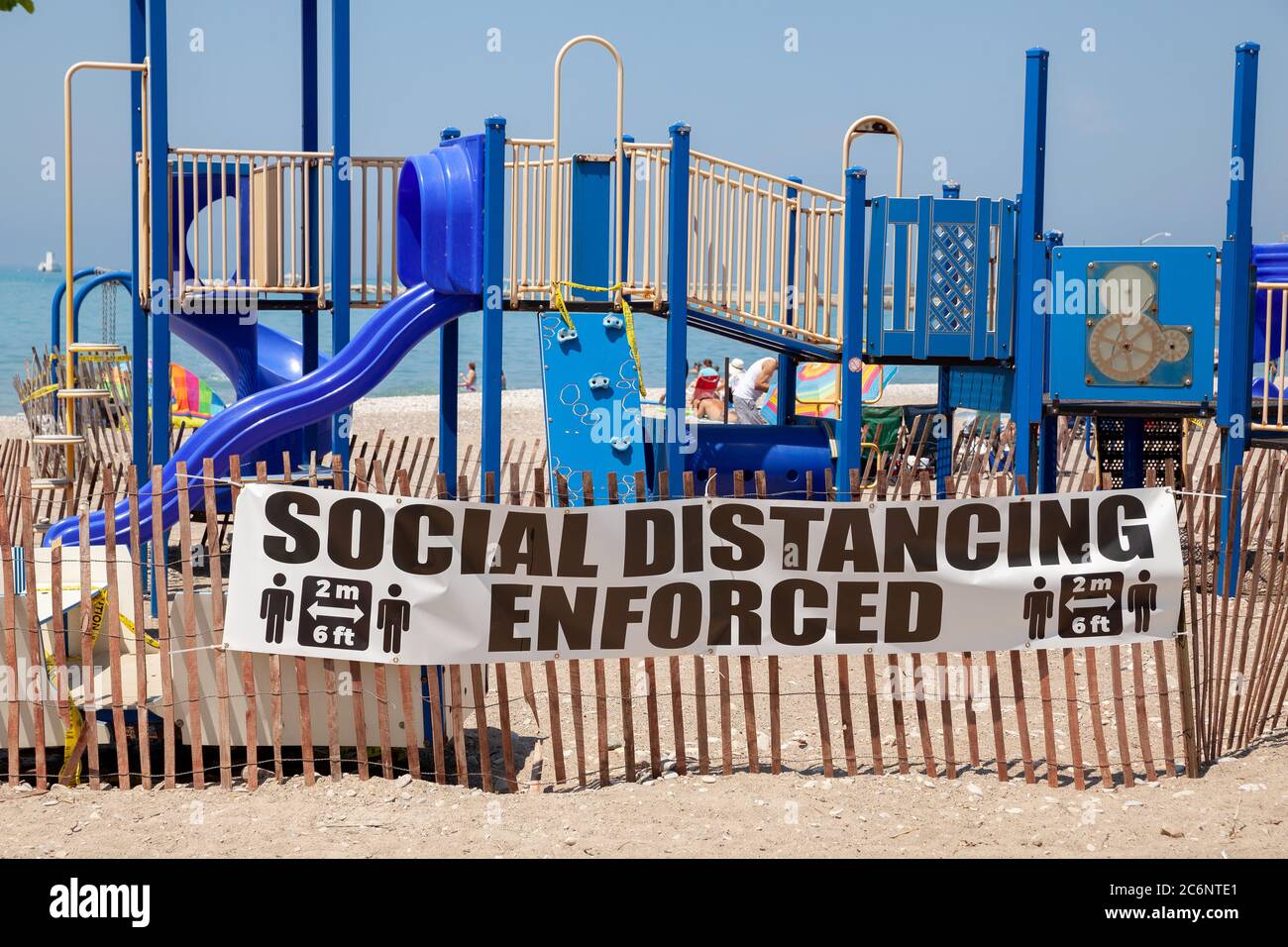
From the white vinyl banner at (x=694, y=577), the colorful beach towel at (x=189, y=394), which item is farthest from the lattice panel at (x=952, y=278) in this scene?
the colorful beach towel at (x=189, y=394)

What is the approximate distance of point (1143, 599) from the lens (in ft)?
22.2

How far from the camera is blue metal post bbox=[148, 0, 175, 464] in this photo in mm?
10656

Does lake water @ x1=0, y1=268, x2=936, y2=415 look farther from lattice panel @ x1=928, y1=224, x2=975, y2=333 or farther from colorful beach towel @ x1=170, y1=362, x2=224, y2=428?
lattice panel @ x1=928, y1=224, x2=975, y2=333

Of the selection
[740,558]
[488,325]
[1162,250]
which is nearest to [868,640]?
[740,558]

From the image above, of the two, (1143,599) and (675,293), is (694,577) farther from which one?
(675,293)

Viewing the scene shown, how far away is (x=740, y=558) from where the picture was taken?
21.7ft

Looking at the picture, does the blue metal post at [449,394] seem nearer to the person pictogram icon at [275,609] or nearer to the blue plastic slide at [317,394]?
the blue plastic slide at [317,394]

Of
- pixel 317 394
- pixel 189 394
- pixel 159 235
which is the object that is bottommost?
pixel 189 394

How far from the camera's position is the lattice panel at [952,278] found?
1211 cm

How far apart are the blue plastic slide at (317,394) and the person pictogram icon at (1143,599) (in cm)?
602

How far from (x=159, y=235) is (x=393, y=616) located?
19.7 ft

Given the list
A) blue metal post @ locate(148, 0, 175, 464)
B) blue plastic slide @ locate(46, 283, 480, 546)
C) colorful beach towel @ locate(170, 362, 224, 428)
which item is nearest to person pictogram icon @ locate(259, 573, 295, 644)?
blue plastic slide @ locate(46, 283, 480, 546)

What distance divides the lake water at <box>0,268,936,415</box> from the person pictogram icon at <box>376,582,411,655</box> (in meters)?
35.0

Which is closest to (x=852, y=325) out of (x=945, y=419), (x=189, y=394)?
(x=945, y=419)
